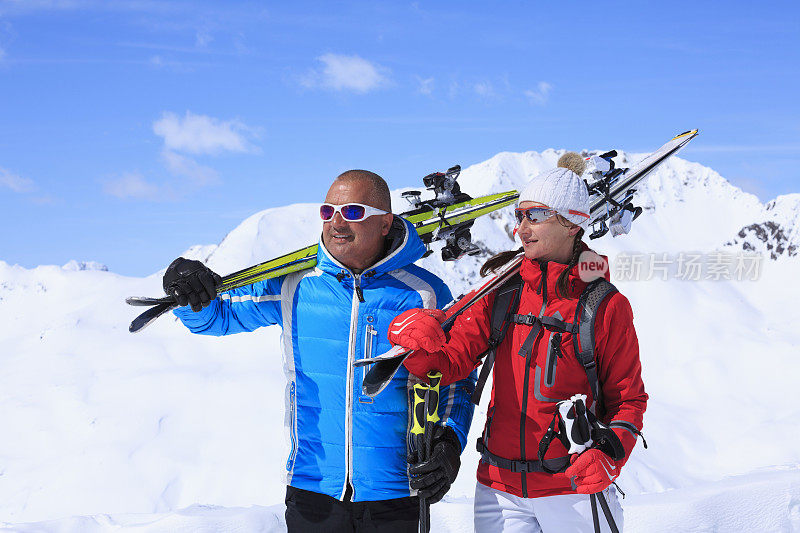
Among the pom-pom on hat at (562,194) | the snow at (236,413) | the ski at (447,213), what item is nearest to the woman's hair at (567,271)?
the pom-pom on hat at (562,194)

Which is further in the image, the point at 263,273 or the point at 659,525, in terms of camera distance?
the point at 659,525

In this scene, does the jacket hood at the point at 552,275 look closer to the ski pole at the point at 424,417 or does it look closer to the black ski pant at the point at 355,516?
the ski pole at the point at 424,417

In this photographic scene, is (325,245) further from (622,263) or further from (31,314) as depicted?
(31,314)

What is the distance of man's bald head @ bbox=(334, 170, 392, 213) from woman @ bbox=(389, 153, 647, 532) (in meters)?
0.72

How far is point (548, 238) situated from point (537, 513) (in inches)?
52.9

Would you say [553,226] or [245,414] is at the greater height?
[553,226]

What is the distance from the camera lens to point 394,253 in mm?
3381

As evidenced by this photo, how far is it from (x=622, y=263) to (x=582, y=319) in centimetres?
158

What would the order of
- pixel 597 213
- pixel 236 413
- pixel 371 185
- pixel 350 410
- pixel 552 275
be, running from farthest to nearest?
pixel 236 413
pixel 597 213
pixel 371 185
pixel 350 410
pixel 552 275

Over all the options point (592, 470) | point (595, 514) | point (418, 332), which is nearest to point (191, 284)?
point (418, 332)

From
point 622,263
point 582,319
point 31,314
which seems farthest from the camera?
point 31,314

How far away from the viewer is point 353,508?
325cm

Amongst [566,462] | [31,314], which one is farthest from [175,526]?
[31,314]

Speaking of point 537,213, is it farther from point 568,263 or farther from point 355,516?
point 355,516
